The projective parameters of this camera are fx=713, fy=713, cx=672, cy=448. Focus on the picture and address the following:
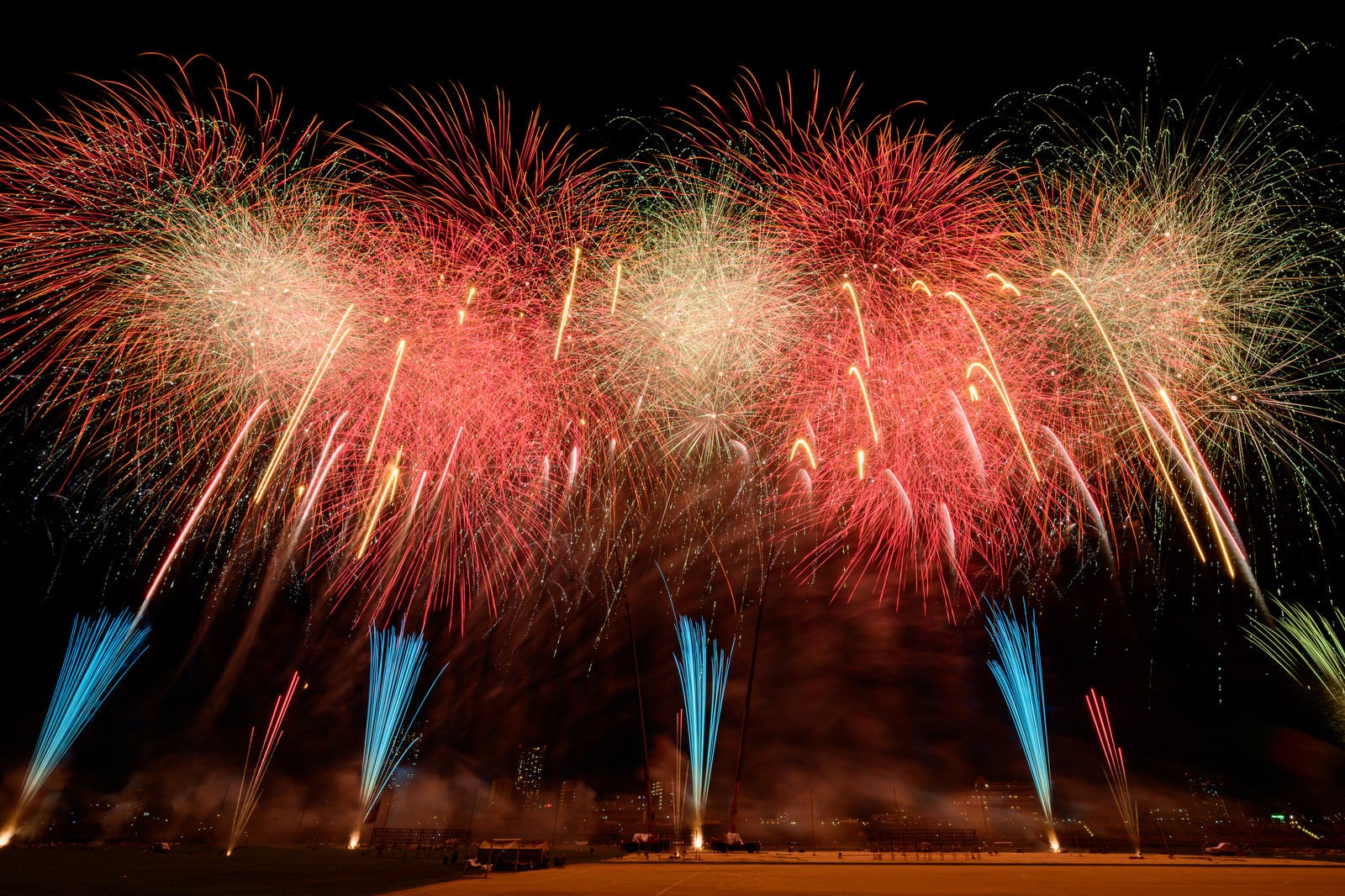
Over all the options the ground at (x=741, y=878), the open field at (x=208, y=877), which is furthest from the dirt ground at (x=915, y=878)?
the open field at (x=208, y=877)

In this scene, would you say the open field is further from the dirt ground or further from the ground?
the dirt ground

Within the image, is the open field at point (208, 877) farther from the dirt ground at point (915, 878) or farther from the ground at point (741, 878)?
the dirt ground at point (915, 878)

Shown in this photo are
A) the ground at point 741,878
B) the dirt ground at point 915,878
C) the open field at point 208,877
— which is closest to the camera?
the dirt ground at point 915,878

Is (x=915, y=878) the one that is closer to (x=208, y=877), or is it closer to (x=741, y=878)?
(x=741, y=878)

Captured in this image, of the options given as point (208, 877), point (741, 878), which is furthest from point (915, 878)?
point (208, 877)

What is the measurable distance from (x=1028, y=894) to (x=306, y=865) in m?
32.1

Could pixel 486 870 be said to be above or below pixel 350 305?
below

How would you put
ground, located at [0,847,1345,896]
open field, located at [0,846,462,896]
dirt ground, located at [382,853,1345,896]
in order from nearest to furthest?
dirt ground, located at [382,853,1345,896] < ground, located at [0,847,1345,896] < open field, located at [0,846,462,896]

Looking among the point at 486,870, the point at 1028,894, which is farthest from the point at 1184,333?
the point at 486,870

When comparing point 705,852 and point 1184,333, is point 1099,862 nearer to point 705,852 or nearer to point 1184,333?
point 705,852

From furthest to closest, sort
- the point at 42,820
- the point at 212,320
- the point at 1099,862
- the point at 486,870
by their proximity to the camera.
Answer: the point at 42,820, the point at 1099,862, the point at 486,870, the point at 212,320

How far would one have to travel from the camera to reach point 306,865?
1304 inches

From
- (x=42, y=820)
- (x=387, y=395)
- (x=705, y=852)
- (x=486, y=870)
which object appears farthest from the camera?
(x=42, y=820)

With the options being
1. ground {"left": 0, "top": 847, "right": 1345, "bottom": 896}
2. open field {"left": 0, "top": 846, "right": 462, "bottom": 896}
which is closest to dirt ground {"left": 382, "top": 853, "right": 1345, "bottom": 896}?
ground {"left": 0, "top": 847, "right": 1345, "bottom": 896}
